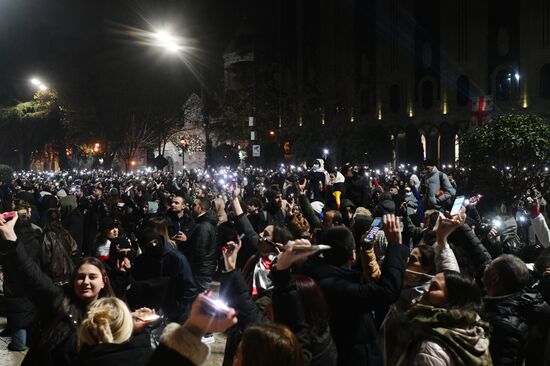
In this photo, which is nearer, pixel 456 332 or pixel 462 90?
pixel 456 332

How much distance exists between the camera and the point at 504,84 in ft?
143

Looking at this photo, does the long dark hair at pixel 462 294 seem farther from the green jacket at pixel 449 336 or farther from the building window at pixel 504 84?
the building window at pixel 504 84

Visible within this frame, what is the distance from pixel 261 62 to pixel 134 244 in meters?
51.4

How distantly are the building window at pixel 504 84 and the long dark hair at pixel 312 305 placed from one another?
43305 millimetres

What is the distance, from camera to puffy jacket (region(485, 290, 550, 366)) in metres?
4.10

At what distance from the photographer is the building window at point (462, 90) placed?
45250 mm

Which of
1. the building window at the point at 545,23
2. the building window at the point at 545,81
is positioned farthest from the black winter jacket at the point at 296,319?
the building window at the point at 545,81

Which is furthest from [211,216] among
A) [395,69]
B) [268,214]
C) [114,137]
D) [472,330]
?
[395,69]

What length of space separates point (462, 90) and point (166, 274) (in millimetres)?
42870

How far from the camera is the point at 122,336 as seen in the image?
3.23 m

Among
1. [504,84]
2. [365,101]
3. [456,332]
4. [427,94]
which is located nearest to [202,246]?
[456,332]

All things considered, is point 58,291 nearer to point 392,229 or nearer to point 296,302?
point 296,302

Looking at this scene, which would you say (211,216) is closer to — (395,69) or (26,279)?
(26,279)

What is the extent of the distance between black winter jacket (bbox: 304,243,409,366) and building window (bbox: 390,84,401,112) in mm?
47193
